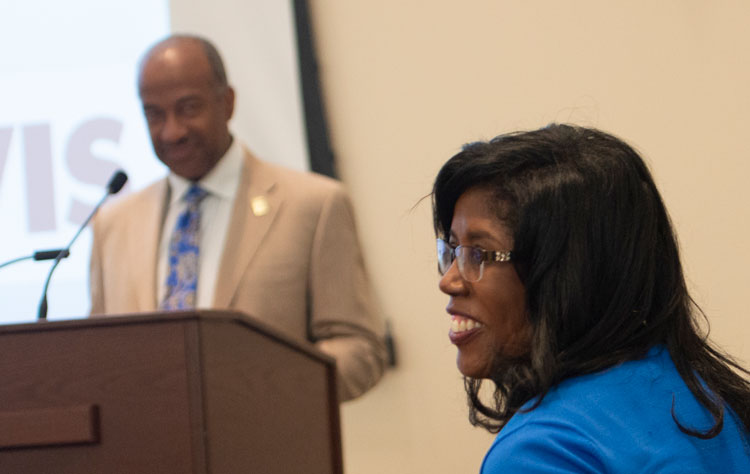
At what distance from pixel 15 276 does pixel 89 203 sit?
38 cm

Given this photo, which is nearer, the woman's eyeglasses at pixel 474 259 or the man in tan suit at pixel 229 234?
the woman's eyeglasses at pixel 474 259

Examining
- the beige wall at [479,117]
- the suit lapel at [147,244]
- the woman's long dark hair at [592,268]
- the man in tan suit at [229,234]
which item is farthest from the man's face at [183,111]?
the woman's long dark hair at [592,268]

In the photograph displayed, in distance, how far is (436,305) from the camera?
383 centimetres

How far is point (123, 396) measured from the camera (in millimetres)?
1513

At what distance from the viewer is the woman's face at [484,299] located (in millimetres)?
1387

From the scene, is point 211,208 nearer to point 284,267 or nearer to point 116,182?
point 284,267

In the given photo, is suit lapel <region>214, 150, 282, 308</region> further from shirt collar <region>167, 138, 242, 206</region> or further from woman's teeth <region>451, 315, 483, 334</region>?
woman's teeth <region>451, 315, 483, 334</region>

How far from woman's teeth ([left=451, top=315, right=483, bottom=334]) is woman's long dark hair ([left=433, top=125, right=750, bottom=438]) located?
8 cm

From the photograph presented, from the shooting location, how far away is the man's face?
280 centimetres

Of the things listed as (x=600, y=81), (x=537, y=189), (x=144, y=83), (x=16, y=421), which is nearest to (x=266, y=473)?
(x=16, y=421)

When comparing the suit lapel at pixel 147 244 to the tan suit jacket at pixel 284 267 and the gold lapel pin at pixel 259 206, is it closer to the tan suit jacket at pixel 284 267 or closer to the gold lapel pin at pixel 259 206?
the tan suit jacket at pixel 284 267

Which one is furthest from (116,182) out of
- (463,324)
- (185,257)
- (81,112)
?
(81,112)

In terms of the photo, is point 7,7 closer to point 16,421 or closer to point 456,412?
point 456,412

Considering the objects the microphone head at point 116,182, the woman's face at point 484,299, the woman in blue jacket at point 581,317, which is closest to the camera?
the woman in blue jacket at point 581,317
